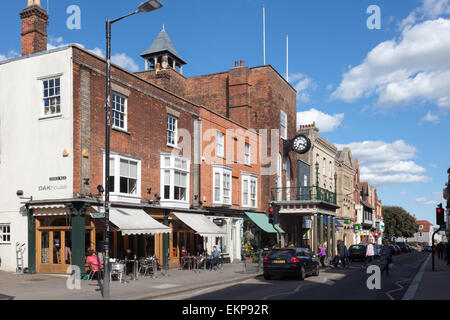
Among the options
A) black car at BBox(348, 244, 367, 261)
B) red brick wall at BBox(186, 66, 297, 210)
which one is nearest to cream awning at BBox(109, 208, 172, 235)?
red brick wall at BBox(186, 66, 297, 210)

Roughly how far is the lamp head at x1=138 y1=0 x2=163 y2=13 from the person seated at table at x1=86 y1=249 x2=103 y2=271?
364 inches

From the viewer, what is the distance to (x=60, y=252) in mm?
20656

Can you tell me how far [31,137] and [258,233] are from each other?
19.6 metres

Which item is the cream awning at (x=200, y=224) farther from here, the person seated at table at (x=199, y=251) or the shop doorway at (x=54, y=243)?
the shop doorway at (x=54, y=243)

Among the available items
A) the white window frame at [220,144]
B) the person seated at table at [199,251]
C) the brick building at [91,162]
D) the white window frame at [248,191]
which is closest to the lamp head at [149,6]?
the brick building at [91,162]

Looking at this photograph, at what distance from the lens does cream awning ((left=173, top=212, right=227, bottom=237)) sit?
83.8ft

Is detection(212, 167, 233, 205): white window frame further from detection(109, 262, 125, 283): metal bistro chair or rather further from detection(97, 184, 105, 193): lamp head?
detection(109, 262, 125, 283): metal bistro chair

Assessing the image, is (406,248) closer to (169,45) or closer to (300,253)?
(169,45)

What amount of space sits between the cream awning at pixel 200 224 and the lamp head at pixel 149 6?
13.3m

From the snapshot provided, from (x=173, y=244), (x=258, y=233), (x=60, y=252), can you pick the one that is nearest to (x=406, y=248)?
(x=258, y=233)

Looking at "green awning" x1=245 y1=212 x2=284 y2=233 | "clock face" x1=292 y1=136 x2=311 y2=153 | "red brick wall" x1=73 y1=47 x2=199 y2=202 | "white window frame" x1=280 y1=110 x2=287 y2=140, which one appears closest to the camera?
"red brick wall" x1=73 y1=47 x2=199 y2=202

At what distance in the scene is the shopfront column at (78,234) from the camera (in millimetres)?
19562
